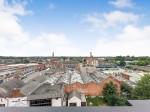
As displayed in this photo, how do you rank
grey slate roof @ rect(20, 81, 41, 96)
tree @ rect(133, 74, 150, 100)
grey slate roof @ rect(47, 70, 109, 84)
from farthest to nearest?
grey slate roof @ rect(47, 70, 109, 84)
grey slate roof @ rect(20, 81, 41, 96)
tree @ rect(133, 74, 150, 100)

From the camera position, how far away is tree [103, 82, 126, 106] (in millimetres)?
34566

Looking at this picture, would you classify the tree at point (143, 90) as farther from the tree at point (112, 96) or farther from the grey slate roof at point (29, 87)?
the grey slate roof at point (29, 87)

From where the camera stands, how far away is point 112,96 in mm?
36625

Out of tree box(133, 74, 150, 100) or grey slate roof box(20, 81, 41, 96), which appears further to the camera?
grey slate roof box(20, 81, 41, 96)

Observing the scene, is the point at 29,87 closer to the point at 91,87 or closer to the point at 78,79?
the point at 78,79

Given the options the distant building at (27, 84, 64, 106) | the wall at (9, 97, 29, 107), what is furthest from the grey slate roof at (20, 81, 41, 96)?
the distant building at (27, 84, 64, 106)

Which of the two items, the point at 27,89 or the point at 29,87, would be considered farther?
the point at 29,87

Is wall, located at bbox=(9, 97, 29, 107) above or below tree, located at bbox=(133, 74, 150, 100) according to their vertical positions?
below

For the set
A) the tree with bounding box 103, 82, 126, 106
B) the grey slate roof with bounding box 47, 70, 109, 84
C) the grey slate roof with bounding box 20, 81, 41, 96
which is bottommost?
the tree with bounding box 103, 82, 126, 106

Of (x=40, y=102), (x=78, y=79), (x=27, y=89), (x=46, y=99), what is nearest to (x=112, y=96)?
(x=46, y=99)

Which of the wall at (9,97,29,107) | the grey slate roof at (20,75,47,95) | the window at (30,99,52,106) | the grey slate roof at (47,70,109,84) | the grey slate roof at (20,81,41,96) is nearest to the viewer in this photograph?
the window at (30,99,52,106)

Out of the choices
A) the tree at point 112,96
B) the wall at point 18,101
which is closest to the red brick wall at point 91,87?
the tree at point 112,96

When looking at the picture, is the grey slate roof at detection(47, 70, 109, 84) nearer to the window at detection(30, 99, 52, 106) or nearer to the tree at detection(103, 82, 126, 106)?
the tree at detection(103, 82, 126, 106)

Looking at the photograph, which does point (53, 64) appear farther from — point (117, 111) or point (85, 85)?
point (117, 111)
